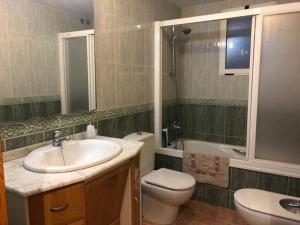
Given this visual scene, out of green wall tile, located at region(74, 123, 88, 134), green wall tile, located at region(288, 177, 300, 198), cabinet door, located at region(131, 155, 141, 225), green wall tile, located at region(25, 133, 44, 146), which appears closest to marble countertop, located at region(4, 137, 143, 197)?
green wall tile, located at region(25, 133, 44, 146)

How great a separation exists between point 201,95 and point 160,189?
66.9 inches

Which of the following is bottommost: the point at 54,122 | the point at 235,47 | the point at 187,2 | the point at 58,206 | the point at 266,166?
the point at 266,166

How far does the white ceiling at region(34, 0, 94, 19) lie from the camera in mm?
1611

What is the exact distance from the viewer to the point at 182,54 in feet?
11.4

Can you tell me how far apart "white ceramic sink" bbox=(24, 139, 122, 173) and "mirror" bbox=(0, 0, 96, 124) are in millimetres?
252

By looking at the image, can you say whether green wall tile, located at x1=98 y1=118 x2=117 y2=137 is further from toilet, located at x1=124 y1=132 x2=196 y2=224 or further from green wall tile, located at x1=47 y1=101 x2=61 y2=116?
green wall tile, located at x1=47 y1=101 x2=61 y2=116

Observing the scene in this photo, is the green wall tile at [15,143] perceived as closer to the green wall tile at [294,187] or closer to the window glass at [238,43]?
the green wall tile at [294,187]

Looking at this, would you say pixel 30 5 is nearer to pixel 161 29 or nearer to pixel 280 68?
pixel 161 29

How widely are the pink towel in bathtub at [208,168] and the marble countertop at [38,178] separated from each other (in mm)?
1382

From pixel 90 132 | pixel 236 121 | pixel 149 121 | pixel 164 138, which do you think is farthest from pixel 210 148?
pixel 90 132

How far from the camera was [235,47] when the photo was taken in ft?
10.3

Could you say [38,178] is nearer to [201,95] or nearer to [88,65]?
[88,65]

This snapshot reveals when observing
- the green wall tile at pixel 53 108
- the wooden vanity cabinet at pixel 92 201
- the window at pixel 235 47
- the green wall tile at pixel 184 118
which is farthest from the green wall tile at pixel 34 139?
the window at pixel 235 47

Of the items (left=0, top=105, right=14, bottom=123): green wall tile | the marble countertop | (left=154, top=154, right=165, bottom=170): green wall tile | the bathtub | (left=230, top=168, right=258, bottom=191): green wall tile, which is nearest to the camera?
the marble countertop
